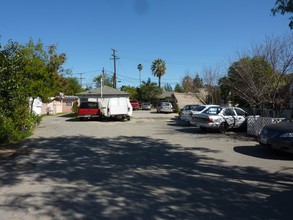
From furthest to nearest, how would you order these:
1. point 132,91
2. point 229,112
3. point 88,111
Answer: point 132,91 → point 88,111 → point 229,112

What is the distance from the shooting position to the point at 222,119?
57.8 ft

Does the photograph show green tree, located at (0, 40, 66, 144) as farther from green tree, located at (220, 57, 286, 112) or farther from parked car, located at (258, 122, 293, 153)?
green tree, located at (220, 57, 286, 112)

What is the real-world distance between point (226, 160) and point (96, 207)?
5622 mm

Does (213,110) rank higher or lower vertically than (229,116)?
higher

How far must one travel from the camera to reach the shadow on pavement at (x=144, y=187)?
17.4 ft

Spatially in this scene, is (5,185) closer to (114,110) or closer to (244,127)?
(244,127)

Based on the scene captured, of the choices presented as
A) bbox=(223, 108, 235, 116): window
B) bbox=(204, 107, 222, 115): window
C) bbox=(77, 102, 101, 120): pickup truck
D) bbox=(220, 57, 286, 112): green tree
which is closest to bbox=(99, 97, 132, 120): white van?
bbox=(77, 102, 101, 120): pickup truck

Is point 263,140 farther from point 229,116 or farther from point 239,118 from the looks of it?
point 239,118

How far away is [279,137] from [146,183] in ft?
17.8

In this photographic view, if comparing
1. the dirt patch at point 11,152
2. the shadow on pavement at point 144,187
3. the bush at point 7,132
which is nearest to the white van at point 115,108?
the bush at point 7,132

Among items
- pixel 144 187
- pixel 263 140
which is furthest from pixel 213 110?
pixel 144 187

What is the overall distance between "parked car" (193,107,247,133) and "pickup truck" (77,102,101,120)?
11.8 meters

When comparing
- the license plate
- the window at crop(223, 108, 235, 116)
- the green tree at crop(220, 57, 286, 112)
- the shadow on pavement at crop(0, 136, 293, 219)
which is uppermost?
the green tree at crop(220, 57, 286, 112)

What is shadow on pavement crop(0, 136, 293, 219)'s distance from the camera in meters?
5.30
